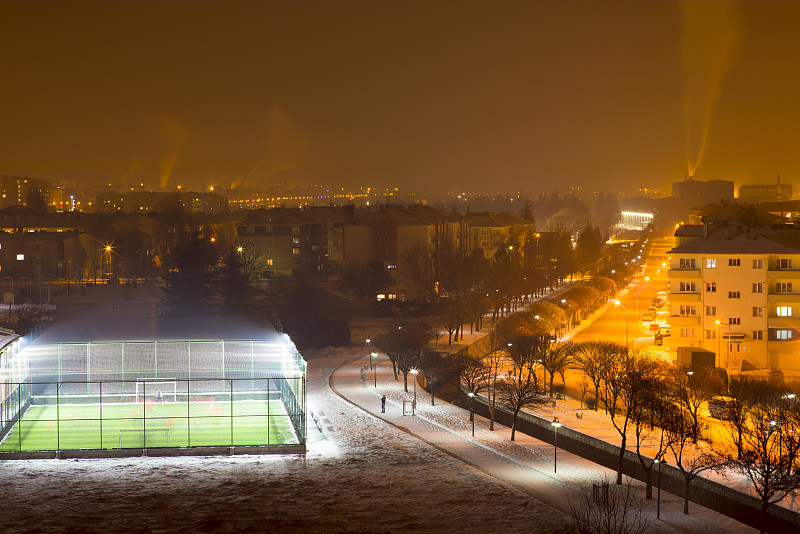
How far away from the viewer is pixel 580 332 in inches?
1200

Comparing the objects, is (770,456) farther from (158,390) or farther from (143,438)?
(158,390)

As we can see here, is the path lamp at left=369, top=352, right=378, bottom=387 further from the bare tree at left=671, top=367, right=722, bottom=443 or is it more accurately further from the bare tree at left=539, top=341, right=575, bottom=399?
the bare tree at left=671, top=367, right=722, bottom=443

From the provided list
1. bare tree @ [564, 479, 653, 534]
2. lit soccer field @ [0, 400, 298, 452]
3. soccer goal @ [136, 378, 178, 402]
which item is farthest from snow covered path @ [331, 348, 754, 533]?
soccer goal @ [136, 378, 178, 402]

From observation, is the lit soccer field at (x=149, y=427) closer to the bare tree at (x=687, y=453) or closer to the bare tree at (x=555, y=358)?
the bare tree at (x=687, y=453)

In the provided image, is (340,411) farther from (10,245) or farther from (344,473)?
(10,245)

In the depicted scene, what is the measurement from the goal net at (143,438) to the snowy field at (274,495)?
79 centimetres

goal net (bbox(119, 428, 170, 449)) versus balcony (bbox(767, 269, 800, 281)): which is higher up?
balcony (bbox(767, 269, 800, 281))

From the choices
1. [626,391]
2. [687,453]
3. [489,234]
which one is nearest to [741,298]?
[626,391]

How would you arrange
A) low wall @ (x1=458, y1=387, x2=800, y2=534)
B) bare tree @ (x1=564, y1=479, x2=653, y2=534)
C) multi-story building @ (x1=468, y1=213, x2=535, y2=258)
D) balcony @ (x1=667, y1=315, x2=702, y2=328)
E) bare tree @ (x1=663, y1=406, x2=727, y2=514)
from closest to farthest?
bare tree @ (x1=564, y1=479, x2=653, y2=534) < low wall @ (x1=458, y1=387, x2=800, y2=534) < bare tree @ (x1=663, y1=406, x2=727, y2=514) < balcony @ (x1=667, y1=315, x2=702, y2=328) < multi-story building @ (x1=468, y1=213, x2=535, y2=258)

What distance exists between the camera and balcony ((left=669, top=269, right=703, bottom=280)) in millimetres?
24828

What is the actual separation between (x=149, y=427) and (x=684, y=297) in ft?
48.8

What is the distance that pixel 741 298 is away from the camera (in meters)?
24.2

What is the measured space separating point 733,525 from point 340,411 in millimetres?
8720

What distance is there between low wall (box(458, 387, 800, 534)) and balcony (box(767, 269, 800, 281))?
9863 millimetres
